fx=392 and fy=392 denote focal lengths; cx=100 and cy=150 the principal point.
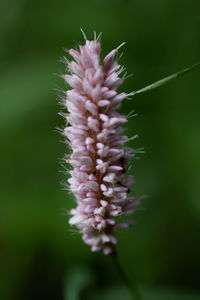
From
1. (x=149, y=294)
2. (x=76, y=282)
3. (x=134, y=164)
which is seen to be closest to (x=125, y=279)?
(x=76, y=282)

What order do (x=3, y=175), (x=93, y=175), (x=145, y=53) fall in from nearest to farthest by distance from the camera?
(x=93, y=175) < (x=145, y=53) < (x=3, y=175)

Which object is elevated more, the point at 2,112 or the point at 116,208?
the point at 2,112

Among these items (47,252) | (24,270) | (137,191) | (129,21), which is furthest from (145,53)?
(24,270)

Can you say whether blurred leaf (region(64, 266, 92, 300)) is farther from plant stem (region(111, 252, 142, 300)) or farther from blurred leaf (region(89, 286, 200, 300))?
plant stem (region(111, 252, 142, 300))

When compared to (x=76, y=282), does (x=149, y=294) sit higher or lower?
lower

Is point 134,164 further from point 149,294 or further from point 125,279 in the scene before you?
point 125,279

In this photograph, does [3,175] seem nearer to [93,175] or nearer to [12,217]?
[12,217]
